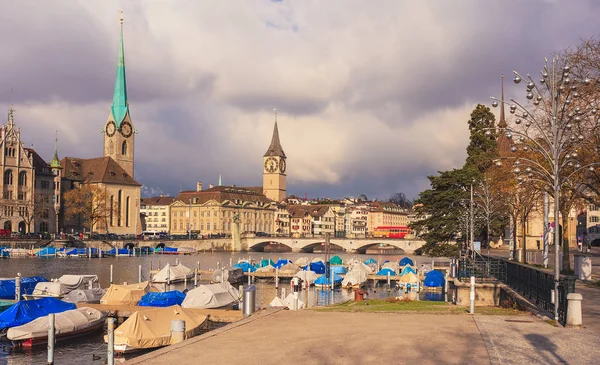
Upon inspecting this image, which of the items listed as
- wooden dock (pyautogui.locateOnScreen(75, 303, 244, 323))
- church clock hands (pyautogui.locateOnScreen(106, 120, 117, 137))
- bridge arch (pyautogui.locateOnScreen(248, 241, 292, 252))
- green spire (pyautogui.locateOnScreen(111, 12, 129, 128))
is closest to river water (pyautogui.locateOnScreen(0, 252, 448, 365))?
wooden dock (pyautogui.locateOnScreen(75, 303, 244, 323))

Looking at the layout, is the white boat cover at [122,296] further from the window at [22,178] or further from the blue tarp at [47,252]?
the window at [22,178]

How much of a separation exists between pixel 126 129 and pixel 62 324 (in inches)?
6531

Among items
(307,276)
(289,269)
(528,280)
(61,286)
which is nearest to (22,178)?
(289,269)

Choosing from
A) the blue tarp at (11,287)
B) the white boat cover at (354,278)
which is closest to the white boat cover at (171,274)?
the white boat cover at (354,278)

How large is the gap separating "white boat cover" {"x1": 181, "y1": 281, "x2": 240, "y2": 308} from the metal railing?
56.0ft

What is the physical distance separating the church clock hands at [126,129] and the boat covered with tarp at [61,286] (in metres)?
142

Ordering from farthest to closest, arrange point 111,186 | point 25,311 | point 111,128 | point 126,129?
1. point 126,129
2. point 111,128
3. point 111,186
4. point 25,311

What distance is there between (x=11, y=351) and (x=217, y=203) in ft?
538

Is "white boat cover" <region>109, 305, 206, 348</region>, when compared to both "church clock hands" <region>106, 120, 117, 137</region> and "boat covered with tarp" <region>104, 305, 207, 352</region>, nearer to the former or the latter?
"boat covered with tarp" <region>104, 305, 207, 352</region>

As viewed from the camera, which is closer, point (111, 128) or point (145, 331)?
point (145, 331)

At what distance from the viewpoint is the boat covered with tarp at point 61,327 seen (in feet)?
103

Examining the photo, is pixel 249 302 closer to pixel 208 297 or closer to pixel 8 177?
pixel 208 297

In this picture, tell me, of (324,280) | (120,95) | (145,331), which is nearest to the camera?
(145,331)

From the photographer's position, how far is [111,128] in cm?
19238
